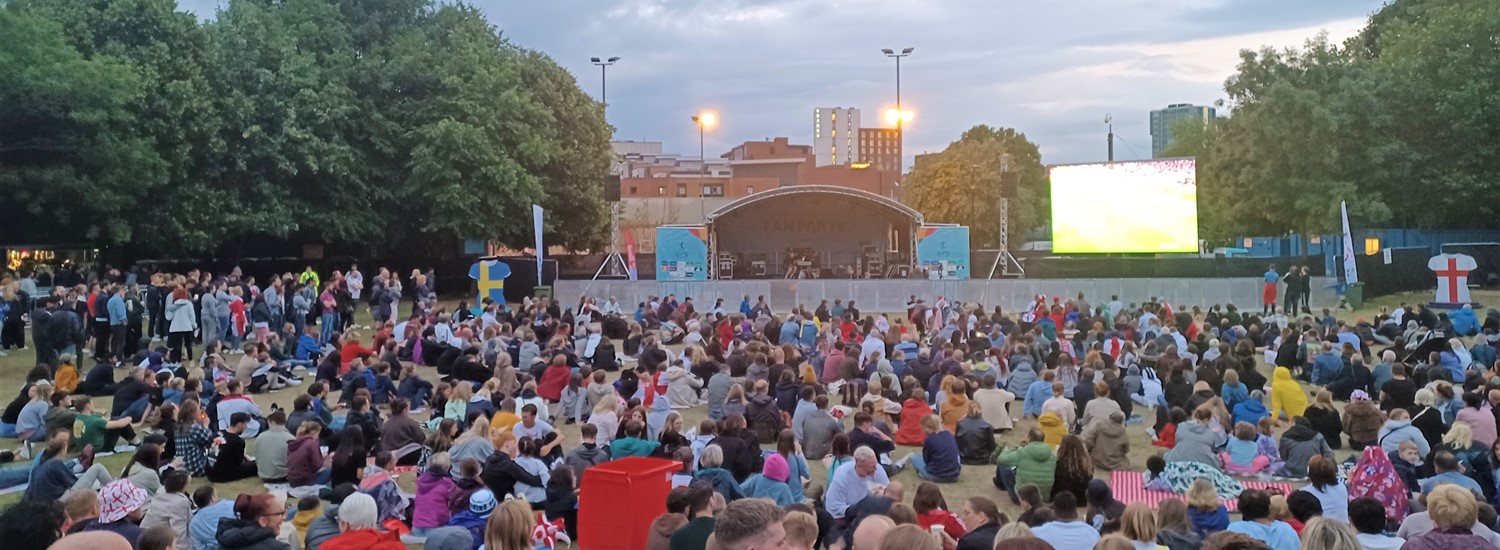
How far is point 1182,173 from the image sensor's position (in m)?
35.2

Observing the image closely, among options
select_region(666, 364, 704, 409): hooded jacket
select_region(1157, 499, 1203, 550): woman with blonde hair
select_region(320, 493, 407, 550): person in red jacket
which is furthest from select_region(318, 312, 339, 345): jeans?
select_region(1157, 499, 1203, 550): woman with blonde hair

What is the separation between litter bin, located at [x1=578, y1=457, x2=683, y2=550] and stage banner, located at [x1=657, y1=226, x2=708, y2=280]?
3162 cm

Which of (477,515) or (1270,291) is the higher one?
(1270,291)

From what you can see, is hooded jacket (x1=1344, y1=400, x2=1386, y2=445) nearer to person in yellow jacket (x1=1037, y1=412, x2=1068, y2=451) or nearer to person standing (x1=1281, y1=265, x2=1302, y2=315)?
person in yellow jacket (x1=1037, y1=412, x2=1068, y2=451)

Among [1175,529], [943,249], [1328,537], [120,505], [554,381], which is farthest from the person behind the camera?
[943,249]

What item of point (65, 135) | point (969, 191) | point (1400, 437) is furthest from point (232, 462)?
point (969, 191)

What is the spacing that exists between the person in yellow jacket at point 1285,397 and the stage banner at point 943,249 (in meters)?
26.8

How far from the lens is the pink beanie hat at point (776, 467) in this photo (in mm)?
8805

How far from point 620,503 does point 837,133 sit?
16938 cm

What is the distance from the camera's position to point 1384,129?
130 ft

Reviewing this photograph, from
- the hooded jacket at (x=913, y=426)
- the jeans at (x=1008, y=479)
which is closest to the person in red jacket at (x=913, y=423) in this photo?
the hooded jacket at (x=913, y=426)

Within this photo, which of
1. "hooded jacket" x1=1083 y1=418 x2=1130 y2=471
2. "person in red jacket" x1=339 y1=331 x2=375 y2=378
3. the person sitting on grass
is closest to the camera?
the person sitting on grass

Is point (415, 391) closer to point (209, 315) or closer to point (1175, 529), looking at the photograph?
point (209, 315)

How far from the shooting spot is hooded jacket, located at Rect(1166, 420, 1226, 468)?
10.7m
